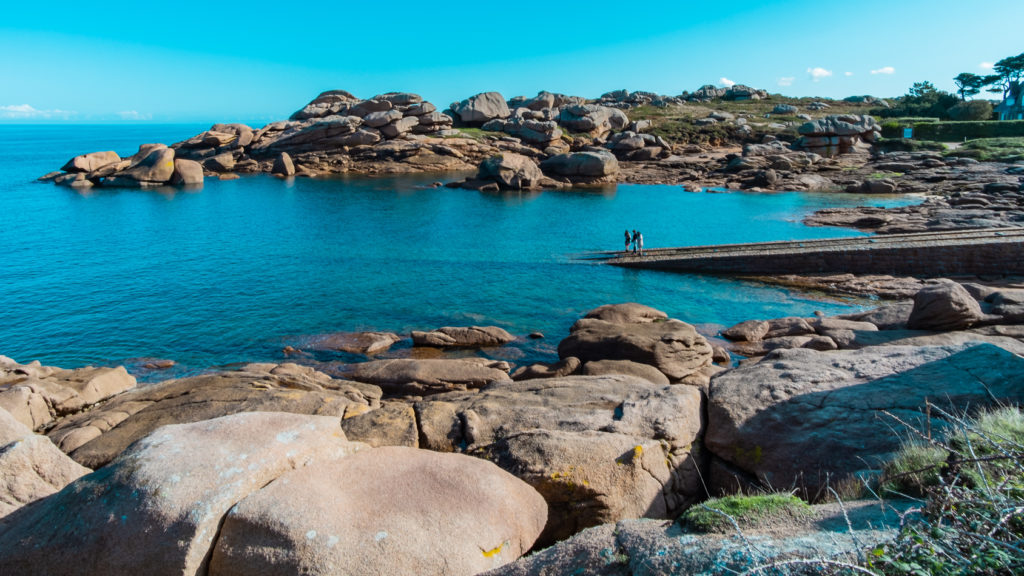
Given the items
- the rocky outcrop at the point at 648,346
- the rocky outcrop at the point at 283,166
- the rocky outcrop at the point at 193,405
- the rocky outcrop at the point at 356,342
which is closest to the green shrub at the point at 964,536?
the rocky outcrop at the point at 193,405

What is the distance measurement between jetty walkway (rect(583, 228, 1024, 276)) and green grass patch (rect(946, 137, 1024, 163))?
4490 centimetres

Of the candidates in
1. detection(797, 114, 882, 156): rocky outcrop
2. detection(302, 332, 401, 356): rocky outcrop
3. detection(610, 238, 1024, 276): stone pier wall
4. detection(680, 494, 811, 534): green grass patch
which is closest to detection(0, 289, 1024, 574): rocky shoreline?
detection(680, 494, 811, 534): green grass patch

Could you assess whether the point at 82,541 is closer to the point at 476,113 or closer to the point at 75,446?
the point at 75,446

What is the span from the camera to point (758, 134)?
10031cm

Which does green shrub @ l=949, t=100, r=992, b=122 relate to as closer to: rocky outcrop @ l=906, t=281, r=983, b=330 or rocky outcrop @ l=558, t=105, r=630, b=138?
rocky outcrop @ l=558, t=105, r=630, b=138

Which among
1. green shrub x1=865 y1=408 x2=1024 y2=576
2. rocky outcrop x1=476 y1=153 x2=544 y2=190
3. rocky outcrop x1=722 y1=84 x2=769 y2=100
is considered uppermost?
rocky outcrop x1=722 y1=84 x2=769 y2=100

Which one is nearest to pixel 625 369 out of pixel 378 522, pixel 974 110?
pixel 378 522

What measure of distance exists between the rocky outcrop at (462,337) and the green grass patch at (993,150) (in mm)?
73681

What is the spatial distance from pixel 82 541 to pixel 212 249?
4022cm

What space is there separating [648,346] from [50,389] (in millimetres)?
19586

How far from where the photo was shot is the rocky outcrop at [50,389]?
16281 millimetres

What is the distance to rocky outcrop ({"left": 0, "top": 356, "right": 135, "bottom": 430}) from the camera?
1628cm

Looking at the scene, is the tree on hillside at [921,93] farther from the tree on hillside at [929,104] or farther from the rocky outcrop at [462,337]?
the rocky outcrop at [462,337]

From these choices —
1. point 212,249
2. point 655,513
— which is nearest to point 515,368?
point 655,513
